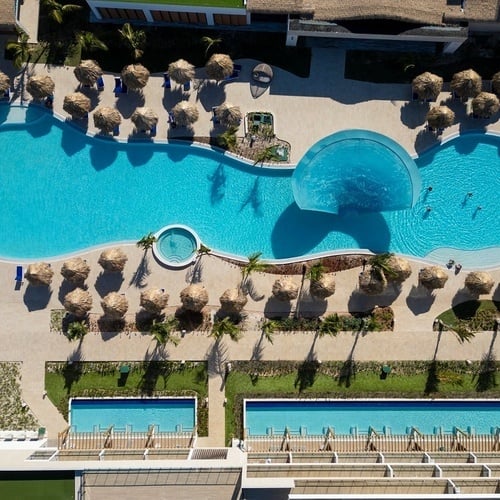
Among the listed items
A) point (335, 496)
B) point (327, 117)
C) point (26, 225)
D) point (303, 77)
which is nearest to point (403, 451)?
point (335, 496)

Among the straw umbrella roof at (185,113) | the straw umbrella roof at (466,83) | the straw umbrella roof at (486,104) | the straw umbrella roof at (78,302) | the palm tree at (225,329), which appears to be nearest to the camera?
the palm tree at (225,329)

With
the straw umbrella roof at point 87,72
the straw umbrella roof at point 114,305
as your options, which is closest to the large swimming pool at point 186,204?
the straw umbrella roof at point 87,72

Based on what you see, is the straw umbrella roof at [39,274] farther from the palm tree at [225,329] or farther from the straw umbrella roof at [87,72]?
the straw umbrella roof at [87,72]

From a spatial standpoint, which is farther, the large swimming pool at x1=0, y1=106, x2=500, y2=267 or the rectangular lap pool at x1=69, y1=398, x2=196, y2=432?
the large swimming pool at x1=0, y1=106, x2=500, y2=267

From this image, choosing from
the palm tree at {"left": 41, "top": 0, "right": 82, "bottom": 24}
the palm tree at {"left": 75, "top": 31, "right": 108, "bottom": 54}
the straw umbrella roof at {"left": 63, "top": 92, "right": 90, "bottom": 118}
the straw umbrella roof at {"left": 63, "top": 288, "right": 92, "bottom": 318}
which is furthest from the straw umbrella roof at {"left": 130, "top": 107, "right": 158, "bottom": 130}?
the straw umbrella roof at {"left": 63, "top": 288, "right": 92, "bottom": 318}

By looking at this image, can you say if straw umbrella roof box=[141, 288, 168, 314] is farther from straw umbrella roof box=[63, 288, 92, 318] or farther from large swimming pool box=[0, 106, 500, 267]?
large swimming pool box=[0, 106, 500, 267]

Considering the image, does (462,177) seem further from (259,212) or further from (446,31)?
(259,212)
